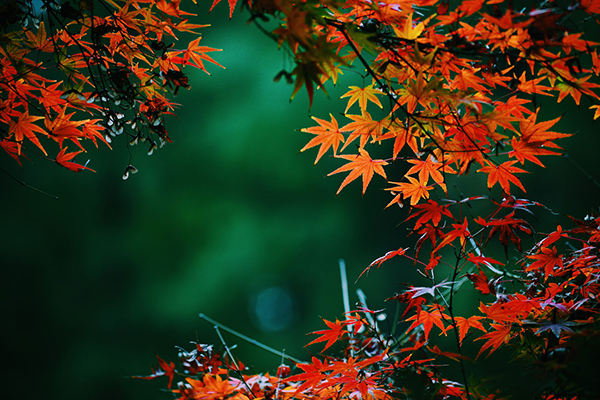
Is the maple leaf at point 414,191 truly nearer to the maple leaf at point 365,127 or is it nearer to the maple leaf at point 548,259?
the maple leaf at point 365,127

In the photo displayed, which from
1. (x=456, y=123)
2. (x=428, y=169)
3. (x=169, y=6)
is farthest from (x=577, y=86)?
(x=169, y=6)

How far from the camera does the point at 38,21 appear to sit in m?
0.95

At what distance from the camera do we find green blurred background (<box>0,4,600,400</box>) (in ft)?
14.8

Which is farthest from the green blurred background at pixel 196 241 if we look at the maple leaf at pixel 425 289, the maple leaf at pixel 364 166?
the maple leaf at pixel 425 289

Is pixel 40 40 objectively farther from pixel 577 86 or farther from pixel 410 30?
pixel 577 86

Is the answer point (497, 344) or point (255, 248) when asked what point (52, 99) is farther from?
point (255, 248)

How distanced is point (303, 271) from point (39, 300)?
11.2ft

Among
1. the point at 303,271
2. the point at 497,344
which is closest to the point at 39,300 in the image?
the point at 303,271

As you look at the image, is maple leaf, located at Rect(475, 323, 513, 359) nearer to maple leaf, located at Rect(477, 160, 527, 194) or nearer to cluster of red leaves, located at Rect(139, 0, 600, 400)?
cluster of red leaves, located at Rect(139, 0, 600, 400)

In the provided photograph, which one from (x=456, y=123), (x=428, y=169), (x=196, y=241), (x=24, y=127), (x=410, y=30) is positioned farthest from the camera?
(x=196, y=241)

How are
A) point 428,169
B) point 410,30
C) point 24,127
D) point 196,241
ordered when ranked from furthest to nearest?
point 196,241
point 24,127
point 428,169
point 410,30

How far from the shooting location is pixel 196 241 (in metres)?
4.82

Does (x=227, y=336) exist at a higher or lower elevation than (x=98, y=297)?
lower

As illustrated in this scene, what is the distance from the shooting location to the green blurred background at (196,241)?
4.52m
